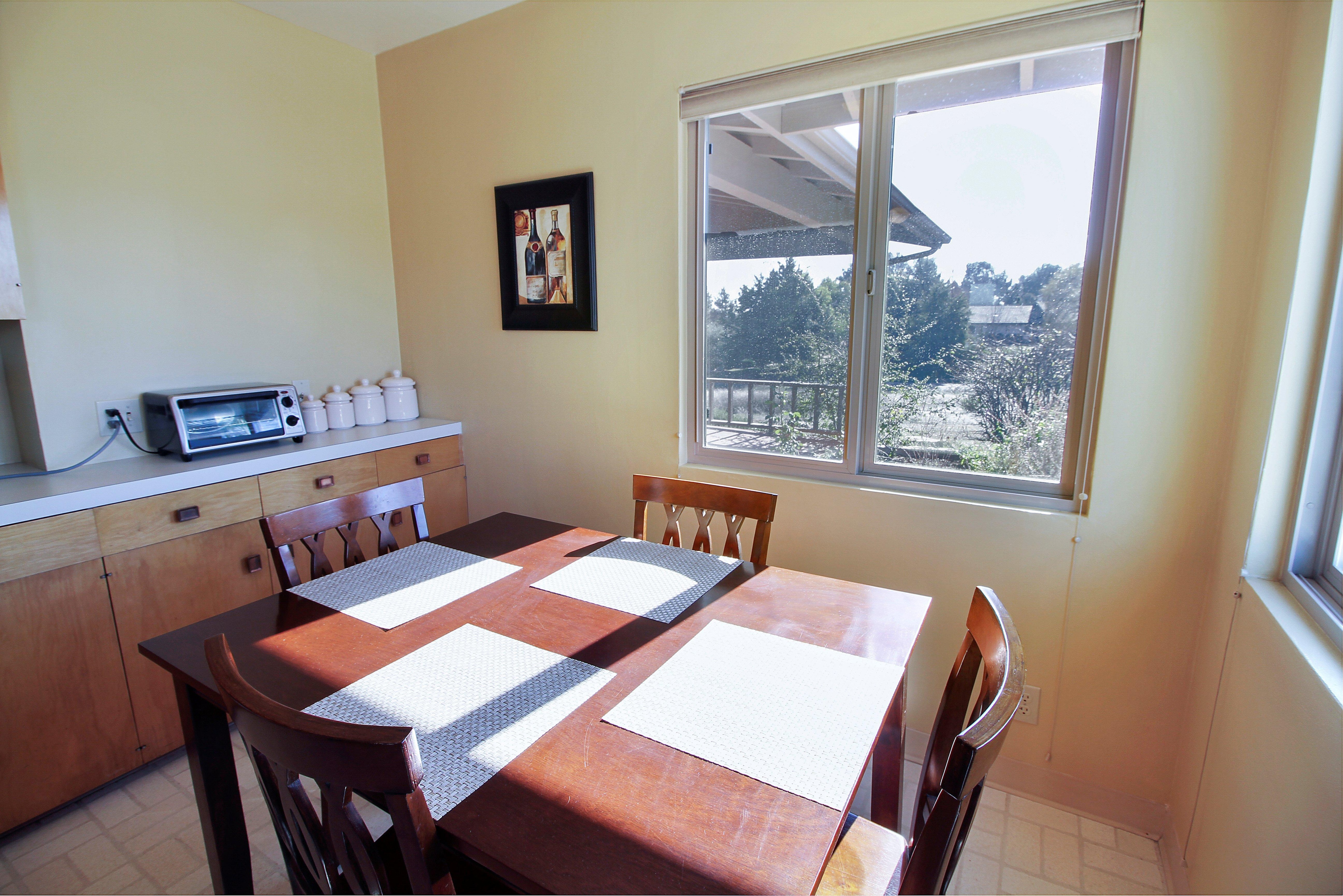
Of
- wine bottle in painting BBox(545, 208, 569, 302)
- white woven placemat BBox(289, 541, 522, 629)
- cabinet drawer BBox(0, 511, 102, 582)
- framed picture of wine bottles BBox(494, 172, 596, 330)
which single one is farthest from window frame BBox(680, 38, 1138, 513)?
cabinet drawer BBox(0, 511, 102, 582)

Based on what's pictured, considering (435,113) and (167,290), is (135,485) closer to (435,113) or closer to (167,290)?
(167,290)

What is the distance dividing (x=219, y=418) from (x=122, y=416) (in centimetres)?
34

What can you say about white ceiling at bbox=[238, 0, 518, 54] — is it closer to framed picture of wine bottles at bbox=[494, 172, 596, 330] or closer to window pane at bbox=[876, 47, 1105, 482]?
framed picture of wine bottles at bbox=[494, 172, 596, 330]

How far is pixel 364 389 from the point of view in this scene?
279 centimetres

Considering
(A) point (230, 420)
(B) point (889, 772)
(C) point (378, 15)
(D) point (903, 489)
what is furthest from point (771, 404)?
(C) point (378, 15)

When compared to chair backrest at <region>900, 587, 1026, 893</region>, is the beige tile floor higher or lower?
lower

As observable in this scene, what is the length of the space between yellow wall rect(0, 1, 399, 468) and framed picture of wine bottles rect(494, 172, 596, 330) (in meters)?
0.81

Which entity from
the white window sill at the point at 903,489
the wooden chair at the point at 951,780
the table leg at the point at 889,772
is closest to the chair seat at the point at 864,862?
the wooden chair at the point at 951,780

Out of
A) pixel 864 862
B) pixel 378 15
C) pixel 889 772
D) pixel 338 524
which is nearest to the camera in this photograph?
pixel 864 862

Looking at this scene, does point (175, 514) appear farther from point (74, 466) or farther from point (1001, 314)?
point (1001, 314)

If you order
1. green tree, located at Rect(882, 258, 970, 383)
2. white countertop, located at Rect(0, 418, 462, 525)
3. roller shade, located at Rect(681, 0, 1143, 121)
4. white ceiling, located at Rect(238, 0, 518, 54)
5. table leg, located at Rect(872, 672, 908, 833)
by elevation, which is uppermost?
white ceiling, located at Rect(238, 0, 518, 54)

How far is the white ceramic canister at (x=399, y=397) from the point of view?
9.54 feet

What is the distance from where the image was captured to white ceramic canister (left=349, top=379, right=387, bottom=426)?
2.79m

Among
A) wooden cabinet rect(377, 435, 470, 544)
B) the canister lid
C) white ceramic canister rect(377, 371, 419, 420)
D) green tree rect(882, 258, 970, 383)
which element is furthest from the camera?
white ceramic canister rect(377, 371, 419, 420)
